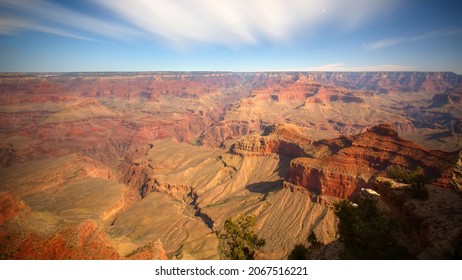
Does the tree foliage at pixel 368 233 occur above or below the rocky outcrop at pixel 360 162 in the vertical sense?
above

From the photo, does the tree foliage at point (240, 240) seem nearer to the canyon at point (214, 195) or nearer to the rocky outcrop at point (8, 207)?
the canyon at point (214, 195)

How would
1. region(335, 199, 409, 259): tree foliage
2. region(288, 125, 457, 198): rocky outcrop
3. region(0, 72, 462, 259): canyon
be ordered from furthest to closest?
region(288, 125, 457, 198): rocky outcrop < region(0, 72, 462, 259): canyon < region(335, 199, 409, 259): tree foliage

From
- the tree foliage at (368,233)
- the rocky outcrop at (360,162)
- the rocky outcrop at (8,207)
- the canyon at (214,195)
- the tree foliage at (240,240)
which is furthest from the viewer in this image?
the rocky outcrop at (360,162)

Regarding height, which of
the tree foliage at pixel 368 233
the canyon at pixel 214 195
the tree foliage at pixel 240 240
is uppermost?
the tree foliage at pixel 368 233

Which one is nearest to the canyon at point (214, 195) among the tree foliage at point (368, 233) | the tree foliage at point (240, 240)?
the tree foliage at point (368, 233)

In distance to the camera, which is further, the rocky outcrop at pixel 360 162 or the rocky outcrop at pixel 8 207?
the rocky outcrop at pixel 360 162

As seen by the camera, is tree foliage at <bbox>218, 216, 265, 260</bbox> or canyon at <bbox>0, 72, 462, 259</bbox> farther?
canyon at <bbox>0, 72, 462, 259</bbox>

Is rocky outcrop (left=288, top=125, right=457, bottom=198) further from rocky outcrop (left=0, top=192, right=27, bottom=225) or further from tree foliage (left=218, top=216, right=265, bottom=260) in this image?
rocky outcrop (left=0, top=192, right=27, bottom=225)

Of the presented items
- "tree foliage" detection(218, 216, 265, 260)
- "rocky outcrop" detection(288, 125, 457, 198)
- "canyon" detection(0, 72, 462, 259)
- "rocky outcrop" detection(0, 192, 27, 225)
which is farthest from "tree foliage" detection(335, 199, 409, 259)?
"rocky outcrop" detection(0, 192, 27, 225)
